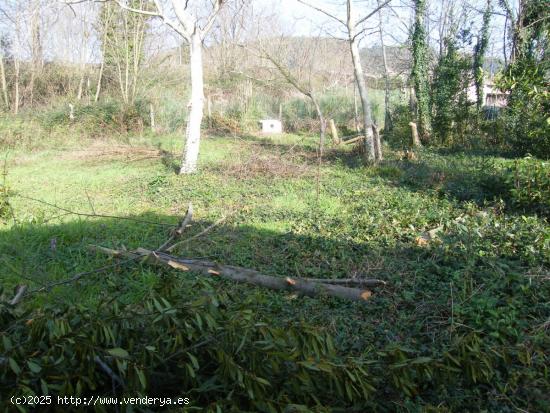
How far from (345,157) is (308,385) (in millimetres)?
11505

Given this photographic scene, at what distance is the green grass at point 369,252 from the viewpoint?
9.82 ft

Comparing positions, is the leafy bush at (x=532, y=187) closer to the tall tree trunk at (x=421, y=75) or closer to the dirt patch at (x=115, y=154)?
the tall tree trunk at (x=421, y=75)

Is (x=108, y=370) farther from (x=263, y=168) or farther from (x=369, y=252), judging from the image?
(x=263, y=168)

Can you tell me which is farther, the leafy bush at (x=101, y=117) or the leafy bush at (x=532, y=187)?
the leafy bush at (x=101, y=117)

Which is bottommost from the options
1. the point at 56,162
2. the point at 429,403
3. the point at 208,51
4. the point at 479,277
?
the point at 429,403

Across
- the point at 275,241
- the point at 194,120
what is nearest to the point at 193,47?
the point at 194,120

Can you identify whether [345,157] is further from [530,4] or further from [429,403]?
[429,403]

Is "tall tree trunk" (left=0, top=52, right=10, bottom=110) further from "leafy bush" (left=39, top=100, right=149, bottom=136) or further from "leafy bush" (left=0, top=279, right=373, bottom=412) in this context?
"leafy bush" (left=0, top=279, right=373, bottom=412)

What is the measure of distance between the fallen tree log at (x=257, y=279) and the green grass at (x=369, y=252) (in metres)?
0.10

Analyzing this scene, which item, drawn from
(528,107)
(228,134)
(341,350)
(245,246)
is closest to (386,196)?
(245,246)

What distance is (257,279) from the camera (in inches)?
184

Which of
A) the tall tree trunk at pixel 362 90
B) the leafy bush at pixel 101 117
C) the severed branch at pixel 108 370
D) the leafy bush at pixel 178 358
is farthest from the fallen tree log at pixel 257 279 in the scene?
the leafy bush at pixel 101 117

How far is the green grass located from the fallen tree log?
0.32ft

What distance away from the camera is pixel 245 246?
5.93m
